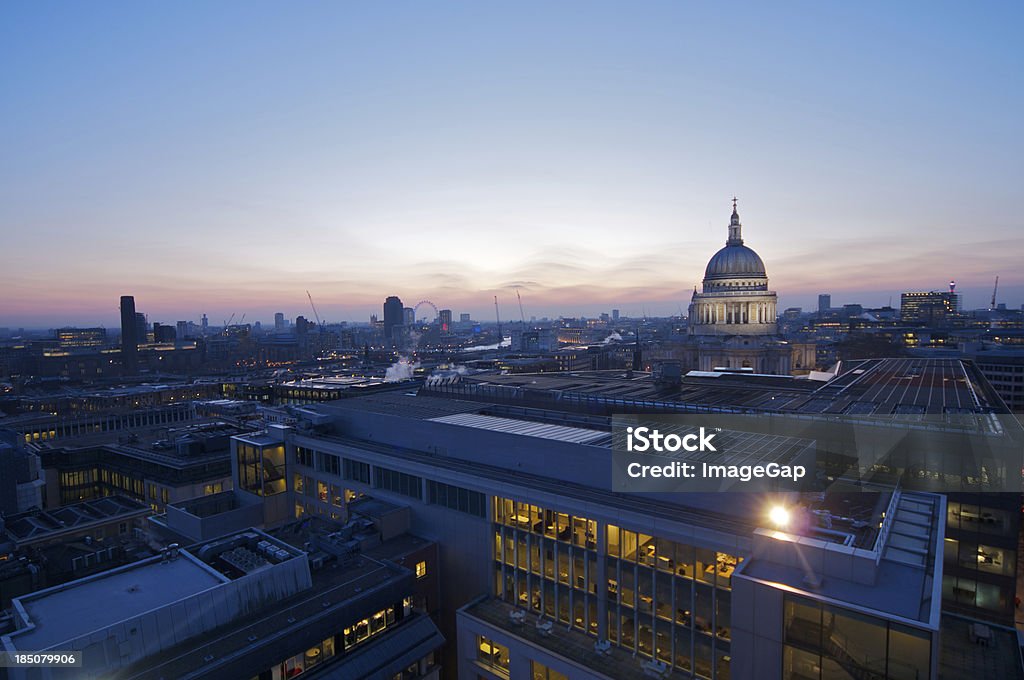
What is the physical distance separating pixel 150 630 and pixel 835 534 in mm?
Result: 28546

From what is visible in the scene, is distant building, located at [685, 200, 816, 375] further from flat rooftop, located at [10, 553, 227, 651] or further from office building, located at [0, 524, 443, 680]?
flat rooftop, located at [10, 553, 227, 651]

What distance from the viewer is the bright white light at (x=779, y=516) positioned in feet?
79.5

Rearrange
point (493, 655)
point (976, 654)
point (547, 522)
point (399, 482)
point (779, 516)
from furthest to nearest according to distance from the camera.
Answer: point (399, 482), point (493, 655), point (547, 522), point (779, 516), point (976, 654)

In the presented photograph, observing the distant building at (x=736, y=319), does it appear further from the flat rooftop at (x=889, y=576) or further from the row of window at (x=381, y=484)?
the flat rooftop at (x=889, y=576)

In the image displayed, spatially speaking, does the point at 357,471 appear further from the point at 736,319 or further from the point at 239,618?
the point at 736,319

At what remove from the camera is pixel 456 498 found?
3569 cm

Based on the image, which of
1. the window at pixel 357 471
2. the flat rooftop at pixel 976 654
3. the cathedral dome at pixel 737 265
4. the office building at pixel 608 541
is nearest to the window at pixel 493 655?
the office building at pixel 608 541

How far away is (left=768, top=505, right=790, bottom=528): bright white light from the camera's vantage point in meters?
24.2

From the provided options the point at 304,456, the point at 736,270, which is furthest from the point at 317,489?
the point at 736,270

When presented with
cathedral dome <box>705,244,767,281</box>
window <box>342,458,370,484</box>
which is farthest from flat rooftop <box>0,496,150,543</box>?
cathedral dome <box>705,244,767,281</box>

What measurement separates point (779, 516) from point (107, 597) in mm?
31411

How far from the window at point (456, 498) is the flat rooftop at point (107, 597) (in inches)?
542

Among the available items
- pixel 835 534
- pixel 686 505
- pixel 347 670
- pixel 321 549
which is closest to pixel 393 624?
pixel 347 670

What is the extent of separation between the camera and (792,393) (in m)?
51.2
